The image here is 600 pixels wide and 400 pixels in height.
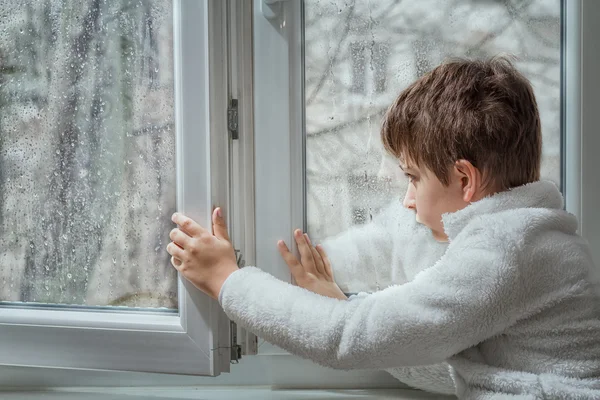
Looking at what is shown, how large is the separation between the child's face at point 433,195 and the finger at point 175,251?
39 cm

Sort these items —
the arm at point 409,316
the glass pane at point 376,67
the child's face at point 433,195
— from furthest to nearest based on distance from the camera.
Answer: the glass pane at point 376,67, the child's face at point 433,195, the arm at point 409,316

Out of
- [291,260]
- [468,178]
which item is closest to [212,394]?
[291,260]

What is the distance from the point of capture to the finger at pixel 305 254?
1.11 m

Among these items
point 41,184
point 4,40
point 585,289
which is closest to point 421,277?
point 585,289

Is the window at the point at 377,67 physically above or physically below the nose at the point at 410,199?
above

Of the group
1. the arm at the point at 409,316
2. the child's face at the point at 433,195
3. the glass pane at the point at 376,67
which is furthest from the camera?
the glass pane at the point at 376,67

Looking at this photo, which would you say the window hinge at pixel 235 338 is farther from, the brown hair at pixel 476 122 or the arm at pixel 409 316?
the brown hair at pixel 476 122

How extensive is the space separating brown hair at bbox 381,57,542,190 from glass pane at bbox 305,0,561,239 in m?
0.11

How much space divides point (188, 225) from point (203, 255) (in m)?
0.06

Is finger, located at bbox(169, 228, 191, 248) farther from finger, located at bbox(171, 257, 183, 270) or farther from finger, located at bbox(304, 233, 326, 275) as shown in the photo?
finger, located at bbox(304, 233, 326, 275)

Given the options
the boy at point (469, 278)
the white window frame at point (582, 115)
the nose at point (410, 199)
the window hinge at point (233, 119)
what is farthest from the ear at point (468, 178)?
the window hinge at point (233, 119)

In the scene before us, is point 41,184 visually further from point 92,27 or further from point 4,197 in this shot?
point 92,27

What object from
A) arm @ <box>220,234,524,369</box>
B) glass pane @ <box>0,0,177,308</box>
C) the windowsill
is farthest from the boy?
the windowsill

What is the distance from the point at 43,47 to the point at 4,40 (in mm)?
80
